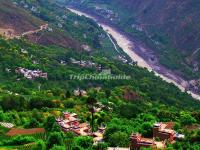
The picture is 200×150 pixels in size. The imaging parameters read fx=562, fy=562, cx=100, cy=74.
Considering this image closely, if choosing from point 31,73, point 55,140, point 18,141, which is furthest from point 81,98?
point 55,140

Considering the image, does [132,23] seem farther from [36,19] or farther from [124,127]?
[124,127]

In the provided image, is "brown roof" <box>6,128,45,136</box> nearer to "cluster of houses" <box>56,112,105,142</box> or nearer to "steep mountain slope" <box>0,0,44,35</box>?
"cluster of houses" <box>56,112,105,142</box>

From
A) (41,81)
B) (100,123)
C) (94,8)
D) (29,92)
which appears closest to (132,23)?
(94,8)

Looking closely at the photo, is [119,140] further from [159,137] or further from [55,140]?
[55,140]

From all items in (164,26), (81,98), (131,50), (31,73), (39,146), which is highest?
(164,26)

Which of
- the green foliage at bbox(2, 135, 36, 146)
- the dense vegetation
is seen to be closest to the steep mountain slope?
the dense vegetation

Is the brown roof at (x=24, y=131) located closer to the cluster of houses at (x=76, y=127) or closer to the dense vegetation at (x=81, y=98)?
the dense vegetation at (x=81, y=98)
